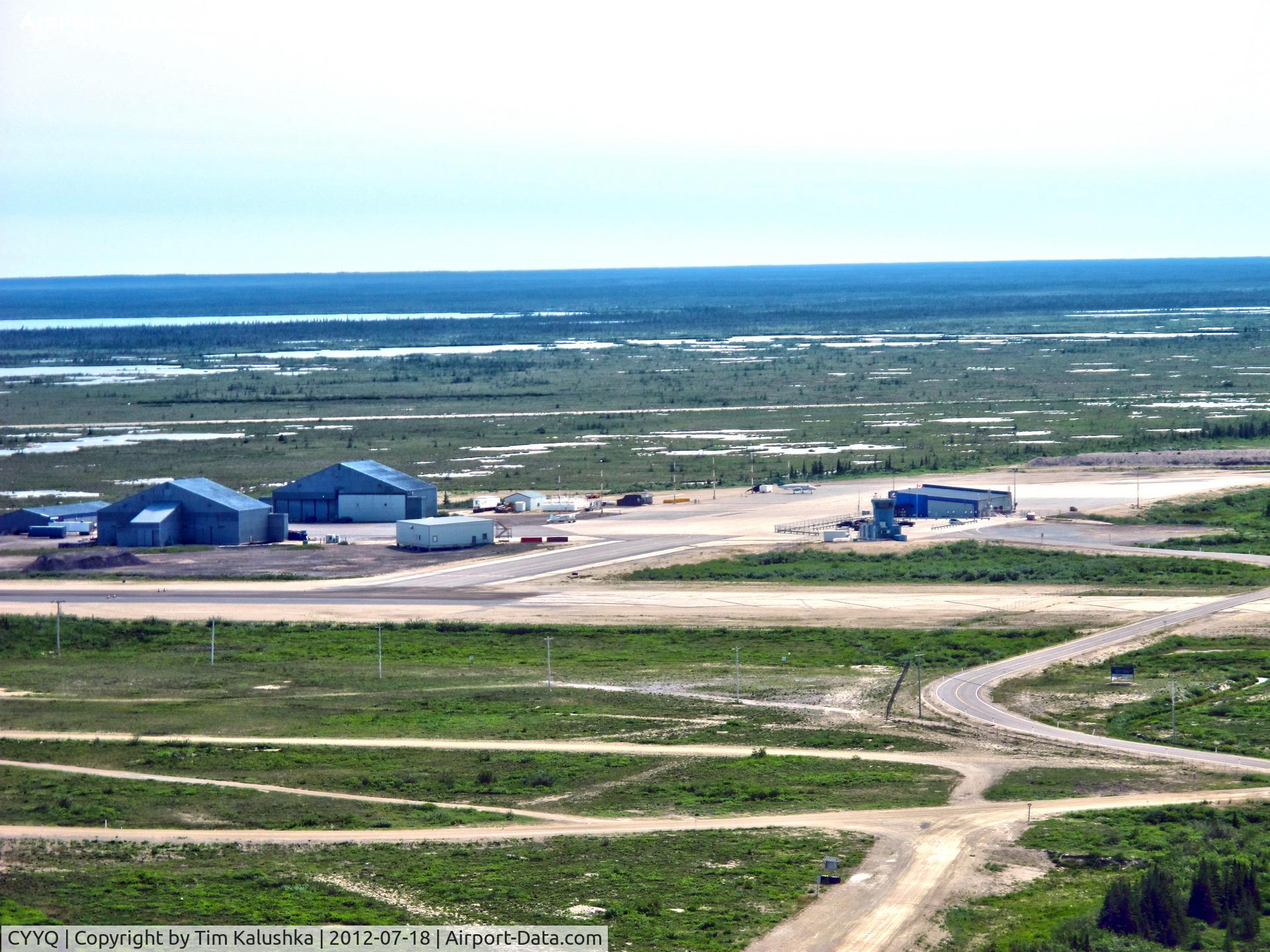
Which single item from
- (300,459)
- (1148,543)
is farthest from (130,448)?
(1148,543)

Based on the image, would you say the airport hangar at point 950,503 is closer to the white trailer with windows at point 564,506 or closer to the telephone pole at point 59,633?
the white trailer with windows at point 564,506

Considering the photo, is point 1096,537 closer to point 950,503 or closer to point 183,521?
point 950,503

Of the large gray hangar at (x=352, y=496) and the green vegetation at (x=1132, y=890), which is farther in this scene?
the large gray hangar at (x=352, y=496)

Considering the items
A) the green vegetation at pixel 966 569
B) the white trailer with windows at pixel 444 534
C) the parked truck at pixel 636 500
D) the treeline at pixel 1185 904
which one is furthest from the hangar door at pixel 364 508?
the treeline at pixel 1185 904

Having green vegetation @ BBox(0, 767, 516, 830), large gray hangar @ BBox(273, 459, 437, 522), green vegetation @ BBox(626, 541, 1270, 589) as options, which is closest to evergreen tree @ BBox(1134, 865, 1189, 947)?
green vegetation @ BBox(0, 767, 516, 830)

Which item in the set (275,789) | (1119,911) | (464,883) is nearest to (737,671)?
(275,789)

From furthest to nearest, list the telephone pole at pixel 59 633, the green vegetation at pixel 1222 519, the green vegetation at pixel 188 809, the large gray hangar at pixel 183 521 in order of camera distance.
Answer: the large gray hangar at pixel 183 521 → the green vegetation at pixel 1222 519 → the telephone pole at pixel 59 633 → the green vegetation at pixel 188 809
